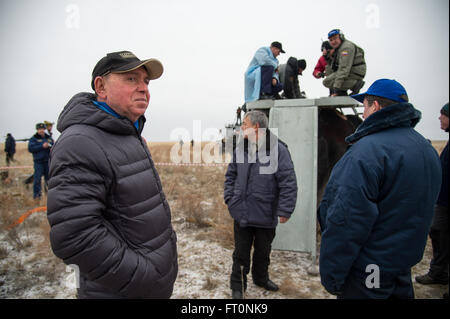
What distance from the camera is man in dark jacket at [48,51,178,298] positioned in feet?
3.91

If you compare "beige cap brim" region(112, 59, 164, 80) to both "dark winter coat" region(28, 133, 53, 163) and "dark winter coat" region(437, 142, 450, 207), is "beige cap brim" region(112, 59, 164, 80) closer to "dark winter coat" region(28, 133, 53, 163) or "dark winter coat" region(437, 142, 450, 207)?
"dark winter coat" region(437, 142, 450, 207)

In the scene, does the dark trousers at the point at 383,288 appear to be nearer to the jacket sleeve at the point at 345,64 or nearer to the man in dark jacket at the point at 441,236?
the man in dark jacket at the point at 441,236

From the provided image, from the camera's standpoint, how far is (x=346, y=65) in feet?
14.9

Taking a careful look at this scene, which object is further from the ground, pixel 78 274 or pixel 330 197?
pixel 330 197

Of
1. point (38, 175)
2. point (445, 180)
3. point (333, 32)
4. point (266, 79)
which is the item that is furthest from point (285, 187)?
point (38, 175)

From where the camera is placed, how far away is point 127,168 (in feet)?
4.64

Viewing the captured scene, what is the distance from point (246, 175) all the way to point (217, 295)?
1565mm

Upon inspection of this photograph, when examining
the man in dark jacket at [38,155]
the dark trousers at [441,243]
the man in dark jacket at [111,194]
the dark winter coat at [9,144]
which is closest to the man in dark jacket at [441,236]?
the dark trousers at [441,243]

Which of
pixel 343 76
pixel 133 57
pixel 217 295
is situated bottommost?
pixel 217 295

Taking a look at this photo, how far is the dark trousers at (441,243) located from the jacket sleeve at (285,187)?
2.22 meters

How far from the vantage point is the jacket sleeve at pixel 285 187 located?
2.88 meters
